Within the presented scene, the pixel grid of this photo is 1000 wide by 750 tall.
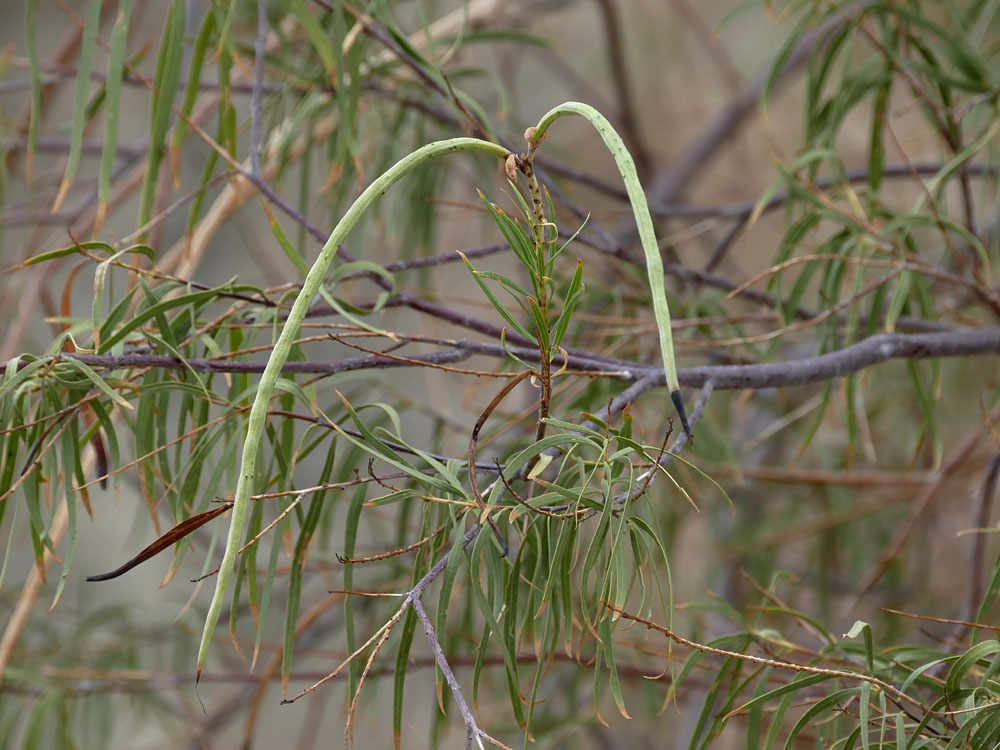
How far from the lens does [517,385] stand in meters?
0.59

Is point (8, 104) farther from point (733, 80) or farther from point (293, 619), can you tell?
point (293, 619)

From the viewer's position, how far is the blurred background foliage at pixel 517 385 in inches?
11.8

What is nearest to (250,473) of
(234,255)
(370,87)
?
(370,87)

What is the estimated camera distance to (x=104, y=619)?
75 centimetres

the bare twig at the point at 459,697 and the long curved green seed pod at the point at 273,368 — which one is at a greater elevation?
the long curved green seed pod at the point at 273,368

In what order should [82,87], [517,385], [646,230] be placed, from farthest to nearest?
[517,385] < [82,87] < [646,230]

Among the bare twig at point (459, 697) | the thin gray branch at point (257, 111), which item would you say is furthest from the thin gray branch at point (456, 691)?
the thin gray branch at point (257, 111)

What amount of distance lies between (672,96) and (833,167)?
1162 millimetres

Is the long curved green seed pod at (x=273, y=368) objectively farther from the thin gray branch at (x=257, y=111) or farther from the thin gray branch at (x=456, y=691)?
the thin gray branch at (x=257, y=111)

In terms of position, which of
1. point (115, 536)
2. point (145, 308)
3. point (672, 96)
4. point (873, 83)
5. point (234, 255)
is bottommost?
point (115, 536)

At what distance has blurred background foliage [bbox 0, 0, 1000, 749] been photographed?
0.30m

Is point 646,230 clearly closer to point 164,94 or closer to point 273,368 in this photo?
point 273,368

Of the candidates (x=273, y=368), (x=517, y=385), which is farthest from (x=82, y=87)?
(x=517, y=385)

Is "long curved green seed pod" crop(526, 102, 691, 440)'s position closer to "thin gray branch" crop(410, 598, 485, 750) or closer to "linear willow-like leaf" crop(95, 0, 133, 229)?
"thin gray branch" crop(410, 598, 485, 750)
